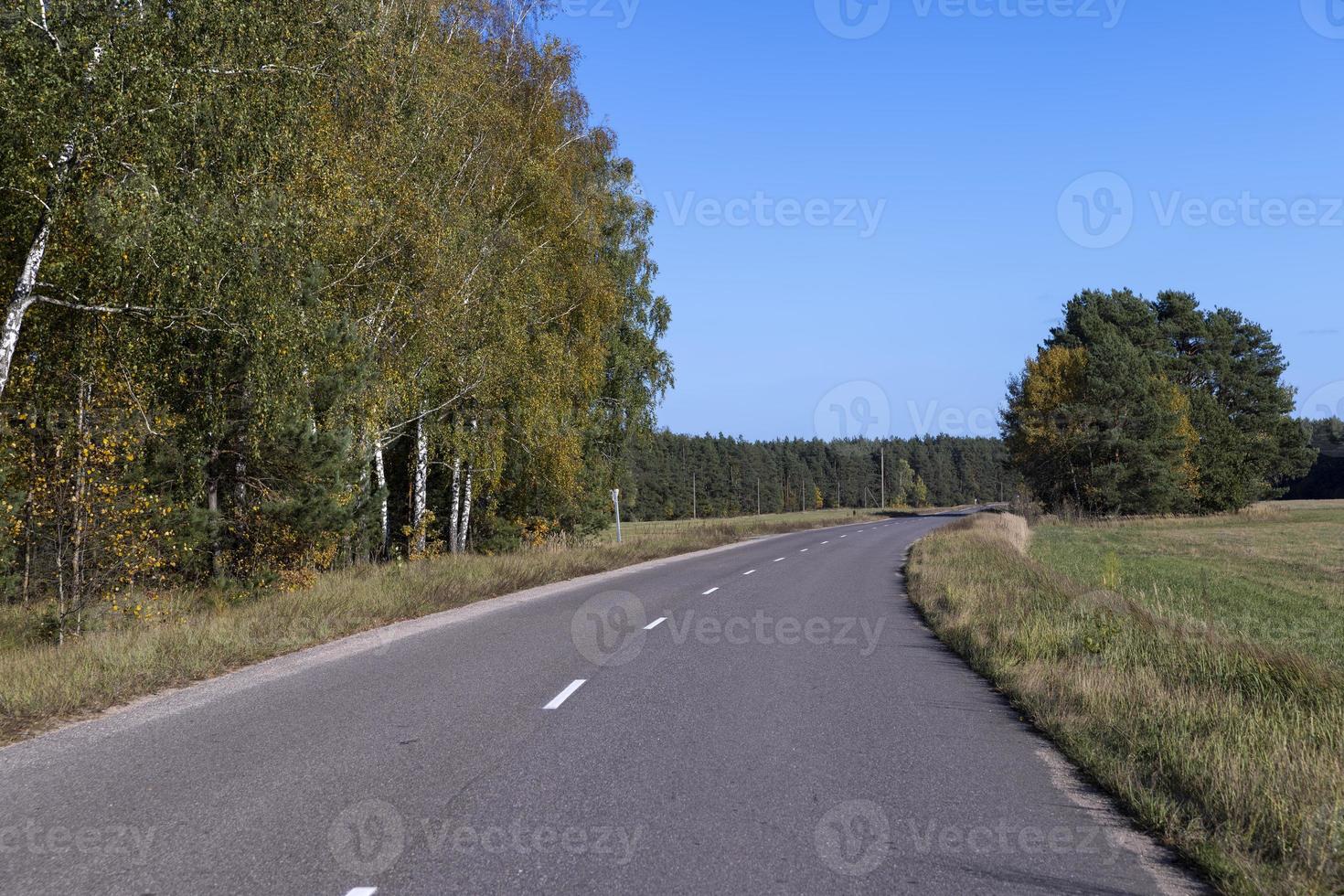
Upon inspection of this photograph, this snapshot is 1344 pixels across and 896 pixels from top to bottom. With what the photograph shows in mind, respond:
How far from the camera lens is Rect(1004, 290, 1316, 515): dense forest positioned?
57188mm

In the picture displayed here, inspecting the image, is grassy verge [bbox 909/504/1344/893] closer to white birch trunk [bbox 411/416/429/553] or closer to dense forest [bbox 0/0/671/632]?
dense forest [bbox 0/0/671/632]

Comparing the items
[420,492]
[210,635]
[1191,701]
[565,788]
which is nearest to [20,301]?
[210,635]

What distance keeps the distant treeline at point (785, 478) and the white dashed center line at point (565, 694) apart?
11424cm

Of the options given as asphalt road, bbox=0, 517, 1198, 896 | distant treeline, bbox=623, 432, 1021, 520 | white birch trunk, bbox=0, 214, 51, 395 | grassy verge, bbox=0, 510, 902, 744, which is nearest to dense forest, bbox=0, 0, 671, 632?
white birch trunk, bbox=0, 214, 51, 395

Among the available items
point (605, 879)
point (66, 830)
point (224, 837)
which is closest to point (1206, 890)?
point (605, 879)

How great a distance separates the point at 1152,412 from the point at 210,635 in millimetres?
57121

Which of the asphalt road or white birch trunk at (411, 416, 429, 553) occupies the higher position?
white birch trunk at (411, 416, 429, 553)

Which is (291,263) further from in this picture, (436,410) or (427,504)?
(427,504)

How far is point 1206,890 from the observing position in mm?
→ 4090

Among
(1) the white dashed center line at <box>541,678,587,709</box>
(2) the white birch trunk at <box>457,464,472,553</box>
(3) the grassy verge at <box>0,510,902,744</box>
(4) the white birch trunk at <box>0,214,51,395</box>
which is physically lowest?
(1) the white dashed center line at <box>541,678,587,709</box>

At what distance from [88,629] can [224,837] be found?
8460 millimetres

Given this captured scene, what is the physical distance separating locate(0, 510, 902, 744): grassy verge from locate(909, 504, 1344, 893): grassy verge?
7.94 metres

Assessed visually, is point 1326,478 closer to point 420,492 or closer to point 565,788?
point 420,492

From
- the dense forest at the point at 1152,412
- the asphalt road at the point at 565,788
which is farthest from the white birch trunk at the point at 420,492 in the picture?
the dense forest at the point at 1152,412
